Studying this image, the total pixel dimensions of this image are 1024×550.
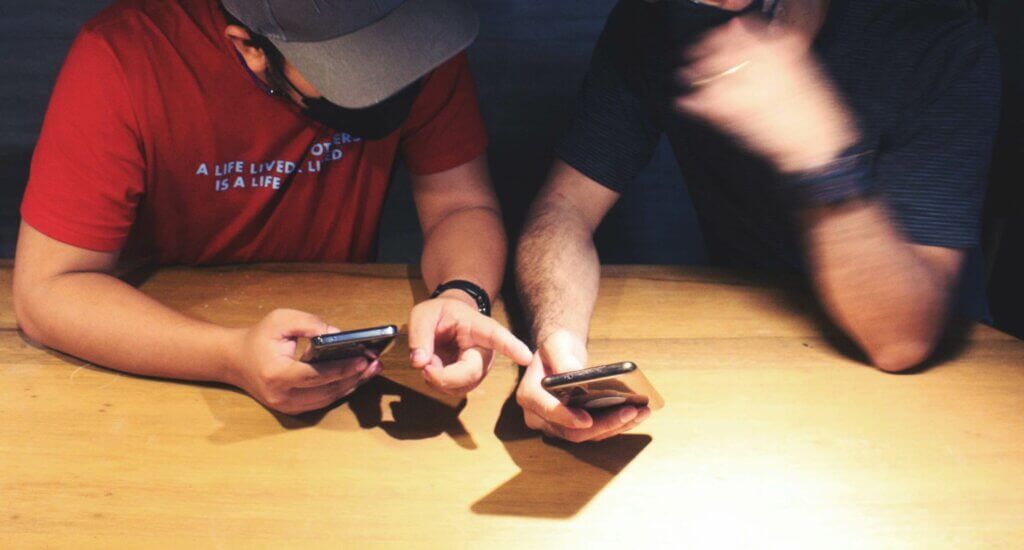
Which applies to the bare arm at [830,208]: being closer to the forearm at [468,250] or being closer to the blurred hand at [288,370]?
the forearm at [468,250]

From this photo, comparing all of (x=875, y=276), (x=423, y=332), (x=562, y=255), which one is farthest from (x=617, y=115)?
(x=423, y=332)

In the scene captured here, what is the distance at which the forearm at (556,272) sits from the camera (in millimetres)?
1241

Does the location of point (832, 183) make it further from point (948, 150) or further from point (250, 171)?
point (250, 171)

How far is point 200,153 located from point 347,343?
58cm

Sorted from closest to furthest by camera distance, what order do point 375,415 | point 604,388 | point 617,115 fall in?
point 604,388, point 375,415, point 617,115

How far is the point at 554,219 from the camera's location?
1476 millimetres

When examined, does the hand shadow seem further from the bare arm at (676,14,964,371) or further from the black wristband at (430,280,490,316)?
the bare arm at (676,14,964,371)

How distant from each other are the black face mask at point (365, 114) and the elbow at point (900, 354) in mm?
847

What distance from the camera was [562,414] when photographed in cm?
96

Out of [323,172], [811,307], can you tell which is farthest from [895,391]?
[323,172]

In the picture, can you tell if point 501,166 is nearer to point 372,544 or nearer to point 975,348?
point 975,348

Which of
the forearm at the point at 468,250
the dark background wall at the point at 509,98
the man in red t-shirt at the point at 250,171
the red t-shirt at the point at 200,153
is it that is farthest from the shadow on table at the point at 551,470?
the dark background wall at the point at 509,98

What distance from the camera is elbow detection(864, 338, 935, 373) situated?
1.17 metres

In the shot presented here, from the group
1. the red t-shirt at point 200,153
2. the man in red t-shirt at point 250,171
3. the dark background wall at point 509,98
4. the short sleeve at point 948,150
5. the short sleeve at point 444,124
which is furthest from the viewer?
the dark background wall at point 509,98
